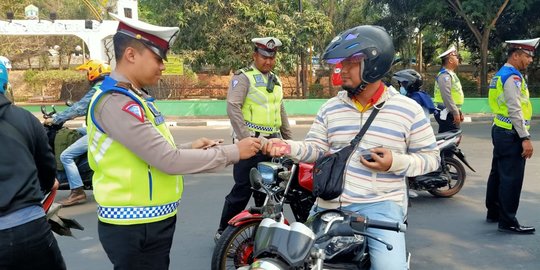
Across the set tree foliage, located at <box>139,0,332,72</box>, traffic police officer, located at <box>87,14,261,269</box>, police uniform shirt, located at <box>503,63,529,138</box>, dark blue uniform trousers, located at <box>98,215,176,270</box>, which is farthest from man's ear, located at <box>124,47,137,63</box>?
tree foliage, located at <box>139,0,332,72</box>

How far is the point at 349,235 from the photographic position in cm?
192

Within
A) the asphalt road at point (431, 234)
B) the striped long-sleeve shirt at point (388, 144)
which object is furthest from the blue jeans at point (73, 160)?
the striped long-sleeve shirt at point (388, 144)

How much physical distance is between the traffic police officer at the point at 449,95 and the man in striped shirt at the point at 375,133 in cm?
463

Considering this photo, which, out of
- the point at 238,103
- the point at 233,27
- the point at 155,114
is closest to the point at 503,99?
the point at 238,103

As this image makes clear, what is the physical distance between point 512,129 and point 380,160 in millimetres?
2910

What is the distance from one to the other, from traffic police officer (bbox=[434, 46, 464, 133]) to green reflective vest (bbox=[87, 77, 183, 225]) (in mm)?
5464

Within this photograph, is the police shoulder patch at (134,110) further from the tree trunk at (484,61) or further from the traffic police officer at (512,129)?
the tree trunk at (484,61)

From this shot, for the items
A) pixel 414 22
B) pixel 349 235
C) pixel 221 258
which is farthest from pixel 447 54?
pixel 414 22

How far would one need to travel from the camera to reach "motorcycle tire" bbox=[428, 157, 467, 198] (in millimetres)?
6020

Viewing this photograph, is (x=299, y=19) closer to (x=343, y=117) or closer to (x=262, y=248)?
(x=343, y=117)

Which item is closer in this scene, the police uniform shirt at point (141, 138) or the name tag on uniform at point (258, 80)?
the police uniform shirt at point (141, 138)

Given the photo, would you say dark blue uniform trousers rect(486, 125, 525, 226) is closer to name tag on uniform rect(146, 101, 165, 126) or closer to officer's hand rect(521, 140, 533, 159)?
officer's hand rect(521, 140, 533, 159)

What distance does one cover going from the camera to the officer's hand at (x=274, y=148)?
2.47 m

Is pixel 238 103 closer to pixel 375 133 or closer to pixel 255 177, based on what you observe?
pixel 255 177
